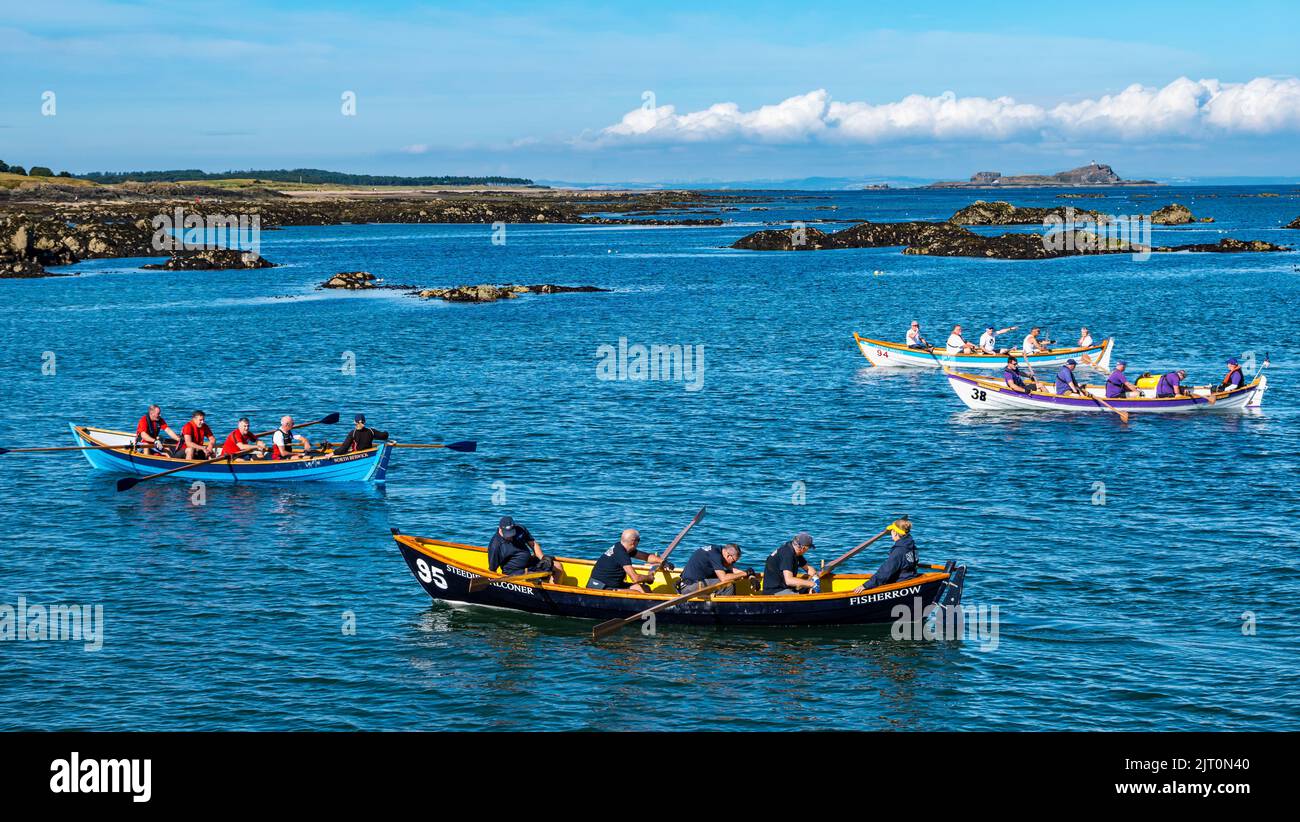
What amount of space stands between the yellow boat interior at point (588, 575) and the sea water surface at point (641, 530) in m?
0.94

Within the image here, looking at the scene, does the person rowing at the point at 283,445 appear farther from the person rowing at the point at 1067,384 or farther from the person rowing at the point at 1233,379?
the person rowing at the point at 1233,379

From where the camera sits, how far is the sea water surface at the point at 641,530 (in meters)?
21.7

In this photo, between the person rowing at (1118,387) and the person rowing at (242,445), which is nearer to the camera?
the person rowing at (242,445)

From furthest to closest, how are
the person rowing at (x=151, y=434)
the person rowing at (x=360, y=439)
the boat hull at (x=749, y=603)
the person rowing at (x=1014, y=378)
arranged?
the person rowing at (x=1014, y=378), the person rowing at (x=151, y=434), the person rowing at (x=360, y=439), the boat hull at (x=749, y=603)

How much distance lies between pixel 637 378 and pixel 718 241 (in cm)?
11027

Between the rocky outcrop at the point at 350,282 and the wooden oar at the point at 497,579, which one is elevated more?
the rocky outcrop at the point at 350,282

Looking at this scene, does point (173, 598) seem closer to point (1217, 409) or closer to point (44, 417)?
point (44, 417)

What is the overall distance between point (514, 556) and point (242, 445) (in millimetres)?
14745

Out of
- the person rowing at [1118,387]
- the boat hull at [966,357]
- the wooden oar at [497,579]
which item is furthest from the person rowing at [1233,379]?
the wooden oar at [497,579]

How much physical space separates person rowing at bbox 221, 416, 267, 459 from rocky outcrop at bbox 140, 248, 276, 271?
88.9m

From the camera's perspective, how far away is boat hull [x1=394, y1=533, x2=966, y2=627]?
2423 centimetres

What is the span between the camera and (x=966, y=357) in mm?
56344

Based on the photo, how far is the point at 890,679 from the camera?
22625 mm
